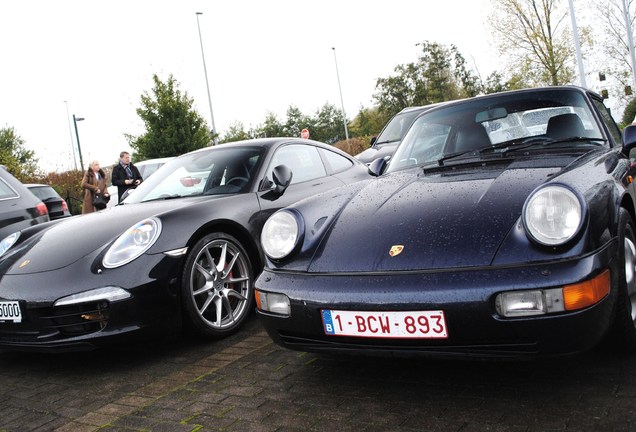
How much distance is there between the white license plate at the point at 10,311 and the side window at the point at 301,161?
6.68ft

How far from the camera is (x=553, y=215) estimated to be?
2.46 meters

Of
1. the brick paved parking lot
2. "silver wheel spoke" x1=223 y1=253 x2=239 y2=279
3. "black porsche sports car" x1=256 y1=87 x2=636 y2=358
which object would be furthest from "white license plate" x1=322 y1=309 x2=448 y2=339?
"silver wheel spoke" x1=223 y1=253 x2=239 y2=279

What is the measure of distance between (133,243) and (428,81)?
64539 millimetres

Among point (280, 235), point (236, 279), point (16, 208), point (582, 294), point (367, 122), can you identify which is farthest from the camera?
point (367, 122)

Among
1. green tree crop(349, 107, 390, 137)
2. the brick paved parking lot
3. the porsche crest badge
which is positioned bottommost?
the brick paved parking lot

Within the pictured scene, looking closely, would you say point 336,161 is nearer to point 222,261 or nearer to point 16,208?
point 222,261

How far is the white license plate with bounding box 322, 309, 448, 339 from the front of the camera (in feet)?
7.91

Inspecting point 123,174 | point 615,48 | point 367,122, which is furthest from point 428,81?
point 123,174

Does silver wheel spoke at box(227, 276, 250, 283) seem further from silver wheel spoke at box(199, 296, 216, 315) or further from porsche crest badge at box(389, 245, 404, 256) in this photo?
porsche crest badge at box(389, 245, 404, 256)

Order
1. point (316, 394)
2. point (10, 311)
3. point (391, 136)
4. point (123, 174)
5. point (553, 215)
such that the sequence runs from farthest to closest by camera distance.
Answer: point (123, 174) < point (391, 136) < point (10, 311) < point (316, 394) < point (553, 215)

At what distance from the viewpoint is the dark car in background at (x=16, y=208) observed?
5.44 m

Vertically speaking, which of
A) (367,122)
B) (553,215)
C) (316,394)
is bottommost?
(316,394)

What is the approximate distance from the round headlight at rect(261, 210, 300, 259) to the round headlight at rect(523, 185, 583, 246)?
1.11 meters

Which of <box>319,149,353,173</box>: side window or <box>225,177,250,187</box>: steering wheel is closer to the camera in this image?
<box>225,177,250,187</box>: steering wheel
